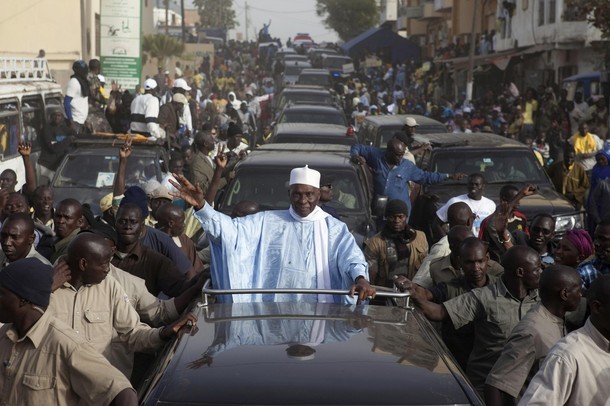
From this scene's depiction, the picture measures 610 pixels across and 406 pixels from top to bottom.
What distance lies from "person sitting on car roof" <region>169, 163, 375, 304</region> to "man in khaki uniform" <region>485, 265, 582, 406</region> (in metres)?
1.20

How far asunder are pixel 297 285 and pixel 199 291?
0.58 metres

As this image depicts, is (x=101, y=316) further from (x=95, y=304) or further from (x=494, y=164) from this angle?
(x=494, y=164)

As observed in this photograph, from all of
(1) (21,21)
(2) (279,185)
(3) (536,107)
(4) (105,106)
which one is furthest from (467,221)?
(1) (21,21)

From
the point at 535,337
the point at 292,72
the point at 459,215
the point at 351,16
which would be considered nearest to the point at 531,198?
the point at 459,215

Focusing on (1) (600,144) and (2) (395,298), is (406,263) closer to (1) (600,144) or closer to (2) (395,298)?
(2) (395,298)

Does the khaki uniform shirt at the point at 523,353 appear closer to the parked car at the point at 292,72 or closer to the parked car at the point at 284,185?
the parked car at the point at 284,185

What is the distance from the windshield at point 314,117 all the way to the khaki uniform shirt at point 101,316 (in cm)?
1588

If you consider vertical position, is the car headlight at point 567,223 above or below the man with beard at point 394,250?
below

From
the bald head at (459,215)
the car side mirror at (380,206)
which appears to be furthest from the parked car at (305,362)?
the car side mirror at (380,206)

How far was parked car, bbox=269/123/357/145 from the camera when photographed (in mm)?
16547

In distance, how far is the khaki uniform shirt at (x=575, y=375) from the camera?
4.20 m

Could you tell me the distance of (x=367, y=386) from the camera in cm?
413

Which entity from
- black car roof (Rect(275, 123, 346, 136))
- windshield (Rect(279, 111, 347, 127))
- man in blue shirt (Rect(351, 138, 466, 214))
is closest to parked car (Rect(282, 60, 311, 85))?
windshield (Rect(279, 111, 347, 127))

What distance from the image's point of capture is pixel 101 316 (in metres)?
5.49
